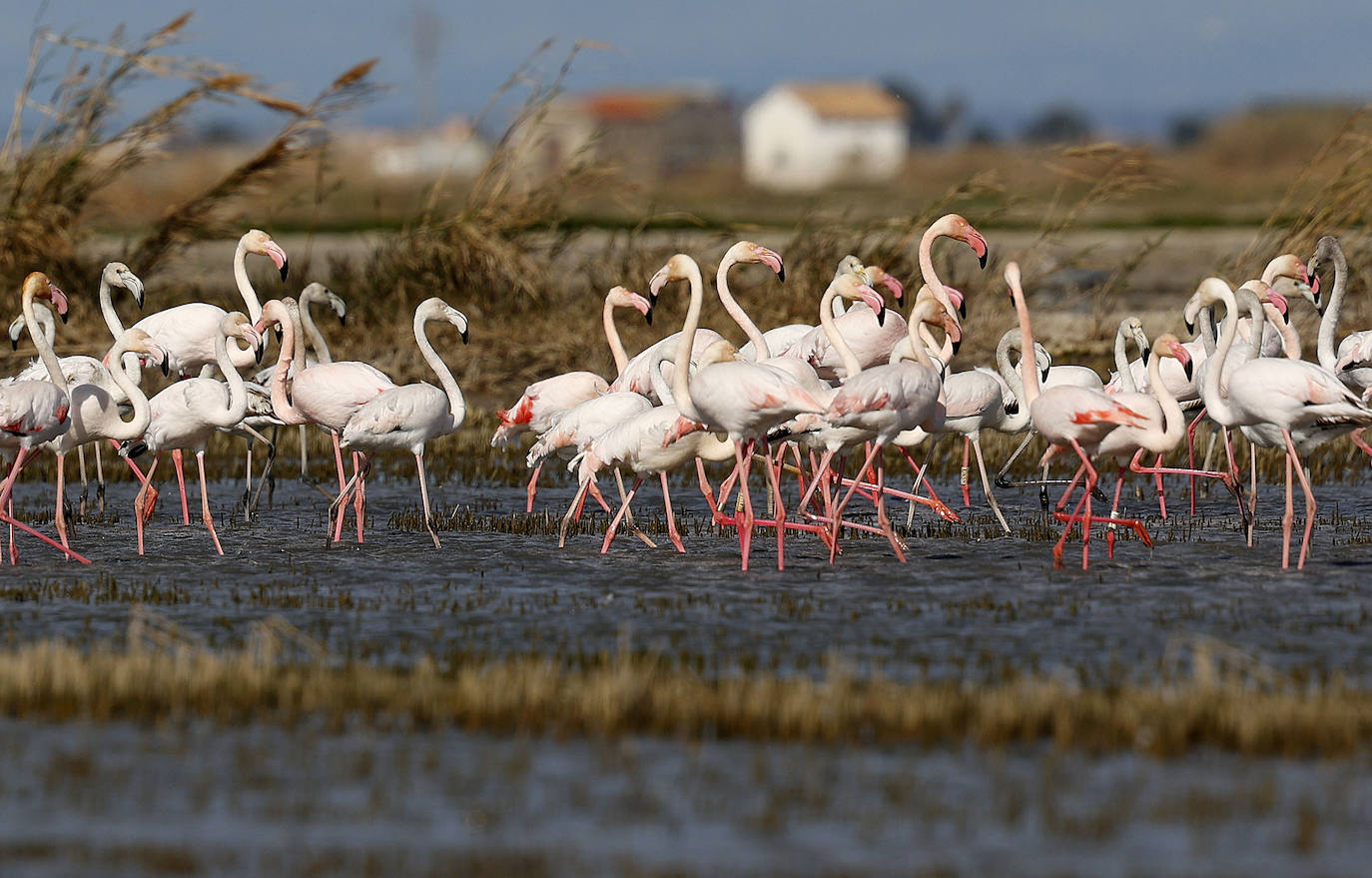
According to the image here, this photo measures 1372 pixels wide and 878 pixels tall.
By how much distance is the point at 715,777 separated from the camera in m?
5.51

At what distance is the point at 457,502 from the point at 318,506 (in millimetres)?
917

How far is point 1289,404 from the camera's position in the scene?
9156 millimetres

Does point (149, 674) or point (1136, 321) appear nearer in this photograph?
point (149, 674)

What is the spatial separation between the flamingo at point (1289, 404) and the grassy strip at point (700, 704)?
2857mm

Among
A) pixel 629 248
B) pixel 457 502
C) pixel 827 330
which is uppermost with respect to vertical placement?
pixel 629 248

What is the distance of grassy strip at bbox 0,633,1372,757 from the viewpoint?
579cm

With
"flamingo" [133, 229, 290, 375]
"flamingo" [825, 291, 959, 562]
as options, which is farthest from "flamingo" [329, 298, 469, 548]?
"flamingo" [133, 229, 290, 375]

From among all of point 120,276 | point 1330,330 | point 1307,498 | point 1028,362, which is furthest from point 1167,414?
point 120,276

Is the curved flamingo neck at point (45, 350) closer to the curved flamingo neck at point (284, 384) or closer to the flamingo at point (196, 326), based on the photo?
the curved flamingo neck at point (284, 384)

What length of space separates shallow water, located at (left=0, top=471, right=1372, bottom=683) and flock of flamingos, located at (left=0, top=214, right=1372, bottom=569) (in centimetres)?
25

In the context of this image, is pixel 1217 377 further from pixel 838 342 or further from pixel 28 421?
pixel 28 421

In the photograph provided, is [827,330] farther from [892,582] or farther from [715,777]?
[715,777]

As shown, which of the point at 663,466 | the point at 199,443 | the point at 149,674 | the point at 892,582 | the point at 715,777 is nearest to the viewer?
the point at 715,777

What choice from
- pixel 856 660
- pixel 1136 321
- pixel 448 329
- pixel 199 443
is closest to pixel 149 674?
pixel 856 660
